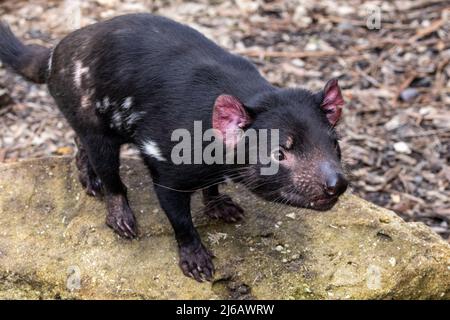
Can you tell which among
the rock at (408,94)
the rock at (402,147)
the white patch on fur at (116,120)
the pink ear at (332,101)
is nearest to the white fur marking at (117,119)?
the white patch on fur at (116,120)

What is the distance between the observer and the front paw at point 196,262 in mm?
3582

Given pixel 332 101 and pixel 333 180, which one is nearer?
pixel 333 180

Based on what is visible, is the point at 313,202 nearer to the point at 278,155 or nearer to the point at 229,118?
the point at 278,155

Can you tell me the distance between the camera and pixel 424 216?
4879 millimetres

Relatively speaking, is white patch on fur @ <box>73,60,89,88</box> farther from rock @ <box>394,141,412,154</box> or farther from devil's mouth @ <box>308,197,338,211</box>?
rock @ <box>394,141,412,154</box>

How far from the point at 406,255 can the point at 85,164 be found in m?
1.96

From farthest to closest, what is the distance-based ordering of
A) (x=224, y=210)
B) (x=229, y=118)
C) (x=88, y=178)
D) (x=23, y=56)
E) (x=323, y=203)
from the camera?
(x=23, y=56) < (x=88, y=178) < (x=224, y=210) < (x=229, y=118) < (x=323, y=203)

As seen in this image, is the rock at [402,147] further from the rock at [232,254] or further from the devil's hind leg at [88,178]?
the devil's hind leg at [88,178]

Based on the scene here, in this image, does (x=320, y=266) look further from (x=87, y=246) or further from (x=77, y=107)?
(x=77, y=107)

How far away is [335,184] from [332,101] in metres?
0.50

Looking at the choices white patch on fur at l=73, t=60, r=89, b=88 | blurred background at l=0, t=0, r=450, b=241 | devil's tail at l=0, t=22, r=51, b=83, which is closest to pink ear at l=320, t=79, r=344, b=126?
white patch on fur at l=73, t=60, r=89, b=88

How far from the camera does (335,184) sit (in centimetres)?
293

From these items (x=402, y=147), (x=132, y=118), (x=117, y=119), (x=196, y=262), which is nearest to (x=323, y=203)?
(x=196, y=262)

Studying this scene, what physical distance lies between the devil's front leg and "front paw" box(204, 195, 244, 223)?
272mm
